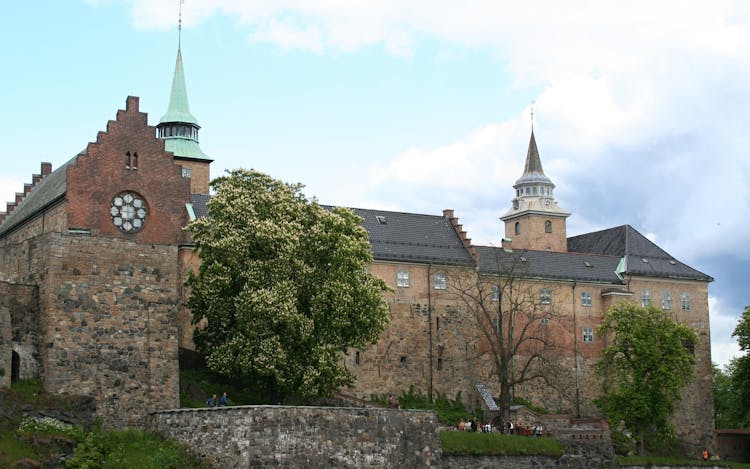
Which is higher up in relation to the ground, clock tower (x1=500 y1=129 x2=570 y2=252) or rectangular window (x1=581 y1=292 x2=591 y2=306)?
clock tower (x1=500 y1=129 x2=570 y2=252)

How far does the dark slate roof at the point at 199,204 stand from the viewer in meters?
71.8

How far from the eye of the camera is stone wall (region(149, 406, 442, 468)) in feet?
150

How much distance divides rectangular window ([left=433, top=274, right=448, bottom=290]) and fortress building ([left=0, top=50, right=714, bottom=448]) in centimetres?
10

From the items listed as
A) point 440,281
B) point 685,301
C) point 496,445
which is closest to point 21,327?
point 496,445

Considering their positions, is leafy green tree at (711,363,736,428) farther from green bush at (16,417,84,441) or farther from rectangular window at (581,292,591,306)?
green bush at (16,417,84,441)

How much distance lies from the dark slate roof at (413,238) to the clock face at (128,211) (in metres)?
21.0

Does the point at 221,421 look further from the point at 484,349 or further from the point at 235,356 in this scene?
the point at 484,349

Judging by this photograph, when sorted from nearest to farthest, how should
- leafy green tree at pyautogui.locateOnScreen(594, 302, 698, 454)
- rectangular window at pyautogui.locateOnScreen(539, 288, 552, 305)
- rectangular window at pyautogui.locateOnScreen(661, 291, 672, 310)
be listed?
1. leafy green tree at pyautogui.locateOnScreen(594, 302, 698, 454)
2. rectangular window at pyautogui.locateOnScreen(539, 288, 552, 305)
3. rectangular window at pyautogui.locateOnScreen(661, 291, 672, 310)

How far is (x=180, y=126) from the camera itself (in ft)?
341

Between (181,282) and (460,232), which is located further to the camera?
(460,232)

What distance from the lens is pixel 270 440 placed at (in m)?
46.1

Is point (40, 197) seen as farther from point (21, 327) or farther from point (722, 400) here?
point (722, 400)

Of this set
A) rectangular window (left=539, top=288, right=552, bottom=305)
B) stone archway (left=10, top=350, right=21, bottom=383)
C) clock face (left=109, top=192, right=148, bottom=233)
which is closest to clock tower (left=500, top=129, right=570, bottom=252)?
rectangular window (left=539, top=288, right=552, bottom=305)

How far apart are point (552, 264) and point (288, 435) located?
43011 mm
